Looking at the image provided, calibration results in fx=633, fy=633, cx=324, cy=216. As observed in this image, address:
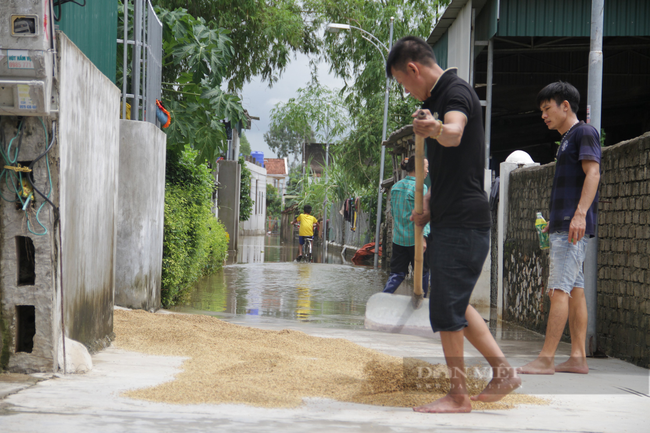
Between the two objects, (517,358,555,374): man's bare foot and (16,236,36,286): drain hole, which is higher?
(16,236,36,286): drain hole

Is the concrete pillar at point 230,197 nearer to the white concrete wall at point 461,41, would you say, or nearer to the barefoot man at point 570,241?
the white concrete wall at point 461,41

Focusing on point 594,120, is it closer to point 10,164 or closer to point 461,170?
point 461,170

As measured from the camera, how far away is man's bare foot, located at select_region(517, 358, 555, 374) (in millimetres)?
4645

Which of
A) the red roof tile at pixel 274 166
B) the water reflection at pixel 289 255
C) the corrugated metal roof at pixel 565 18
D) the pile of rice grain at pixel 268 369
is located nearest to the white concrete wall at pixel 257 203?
the water reflection at pixel 289 255

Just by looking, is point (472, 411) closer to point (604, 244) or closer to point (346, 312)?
point (604, 244)

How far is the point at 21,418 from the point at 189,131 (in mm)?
7647

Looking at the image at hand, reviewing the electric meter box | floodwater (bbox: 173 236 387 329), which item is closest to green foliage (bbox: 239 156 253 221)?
floodwater (bbox: 173 236 387 329)

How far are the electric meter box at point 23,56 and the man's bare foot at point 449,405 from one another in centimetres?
280

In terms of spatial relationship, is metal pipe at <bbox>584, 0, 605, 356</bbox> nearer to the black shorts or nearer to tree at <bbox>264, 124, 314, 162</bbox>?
the black shorts

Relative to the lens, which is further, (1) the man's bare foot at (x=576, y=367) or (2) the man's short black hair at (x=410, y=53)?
(1) the man's bare foot at (x=576, y=367)

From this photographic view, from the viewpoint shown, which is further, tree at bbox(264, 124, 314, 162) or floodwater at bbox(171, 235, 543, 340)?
tree at bbox(264, 124, 314, 162)

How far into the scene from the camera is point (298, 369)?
4.21 m

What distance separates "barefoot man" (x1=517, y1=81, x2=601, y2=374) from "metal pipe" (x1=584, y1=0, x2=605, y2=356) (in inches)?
43.2

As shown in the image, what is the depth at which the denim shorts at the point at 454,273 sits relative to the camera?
3.36 meters
